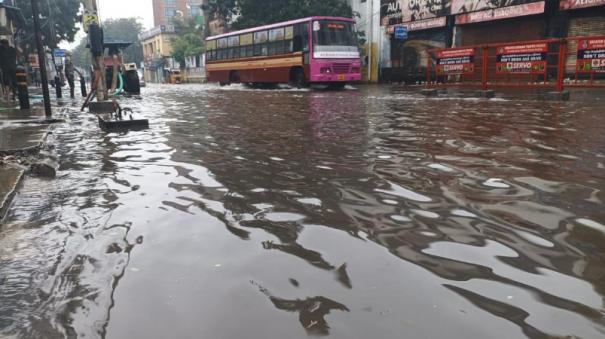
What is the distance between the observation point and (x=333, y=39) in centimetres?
2309

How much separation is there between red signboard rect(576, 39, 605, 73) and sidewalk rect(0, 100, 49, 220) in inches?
513

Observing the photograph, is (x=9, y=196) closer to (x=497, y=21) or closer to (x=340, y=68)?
(x=340, y=68)

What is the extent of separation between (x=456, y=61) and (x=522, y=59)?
2930mm

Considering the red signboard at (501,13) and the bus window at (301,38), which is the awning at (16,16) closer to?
the bus window at (301,38)

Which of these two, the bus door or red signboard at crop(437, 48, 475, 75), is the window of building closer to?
the bus door

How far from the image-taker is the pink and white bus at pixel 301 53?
902 inches

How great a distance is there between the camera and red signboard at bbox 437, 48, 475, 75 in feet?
55.7

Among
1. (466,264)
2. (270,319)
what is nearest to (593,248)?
(466,264)

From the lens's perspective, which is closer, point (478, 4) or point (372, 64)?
point (478, 4)

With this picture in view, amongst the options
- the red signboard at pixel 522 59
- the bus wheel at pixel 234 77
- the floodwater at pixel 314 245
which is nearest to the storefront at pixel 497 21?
the red signboard at pixel 522 59

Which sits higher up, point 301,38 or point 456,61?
point 301,38

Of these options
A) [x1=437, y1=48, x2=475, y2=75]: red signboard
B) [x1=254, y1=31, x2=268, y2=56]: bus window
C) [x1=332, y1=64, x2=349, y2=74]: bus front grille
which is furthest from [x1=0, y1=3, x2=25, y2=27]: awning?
[x1=437, y1=48, x2=475, y2=75]: red signboard

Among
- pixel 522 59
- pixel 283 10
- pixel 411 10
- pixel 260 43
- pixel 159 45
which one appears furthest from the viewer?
pixel 159 45

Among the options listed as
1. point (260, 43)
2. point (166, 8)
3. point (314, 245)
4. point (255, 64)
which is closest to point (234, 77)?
point (255, 64)
